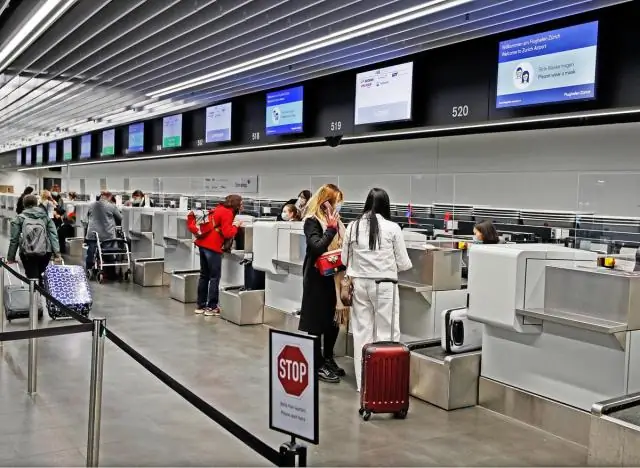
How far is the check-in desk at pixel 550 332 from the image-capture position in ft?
12.0

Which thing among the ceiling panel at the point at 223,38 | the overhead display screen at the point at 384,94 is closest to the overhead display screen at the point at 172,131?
the ceiling panel at the point at 223,38

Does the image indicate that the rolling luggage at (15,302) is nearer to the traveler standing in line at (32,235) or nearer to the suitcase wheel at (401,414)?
the traveler standing in line at (32,235)

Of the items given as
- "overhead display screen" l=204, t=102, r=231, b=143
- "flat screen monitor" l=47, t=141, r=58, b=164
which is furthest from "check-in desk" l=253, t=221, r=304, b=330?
"flat screen monitor" l=47, t=141, r=58, b=164

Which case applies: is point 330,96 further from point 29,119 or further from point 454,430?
point 29,119

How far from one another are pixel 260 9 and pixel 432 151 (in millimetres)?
4890

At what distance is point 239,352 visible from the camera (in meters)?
5.78

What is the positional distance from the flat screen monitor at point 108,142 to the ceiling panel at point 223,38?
16.5 feet

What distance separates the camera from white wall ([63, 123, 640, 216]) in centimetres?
709

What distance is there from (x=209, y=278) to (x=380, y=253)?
3.73 meters

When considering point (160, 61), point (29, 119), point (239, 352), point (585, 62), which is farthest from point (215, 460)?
point (29, 119)

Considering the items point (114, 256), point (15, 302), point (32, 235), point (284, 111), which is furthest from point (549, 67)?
point (114, 256)

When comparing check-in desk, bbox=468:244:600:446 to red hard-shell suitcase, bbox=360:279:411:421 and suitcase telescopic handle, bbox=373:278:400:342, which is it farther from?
red hard-shell suitcase, bbox=360:279:411:421

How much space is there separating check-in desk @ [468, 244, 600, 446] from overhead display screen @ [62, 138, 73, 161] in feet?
52.7

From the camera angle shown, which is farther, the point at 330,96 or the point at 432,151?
the point at 432,151
